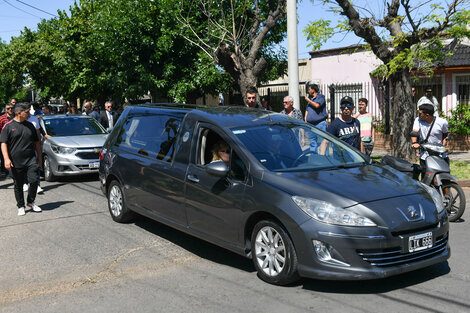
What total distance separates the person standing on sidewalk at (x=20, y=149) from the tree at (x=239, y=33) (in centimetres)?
674

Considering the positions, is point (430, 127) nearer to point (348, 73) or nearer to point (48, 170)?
point (48, 170)

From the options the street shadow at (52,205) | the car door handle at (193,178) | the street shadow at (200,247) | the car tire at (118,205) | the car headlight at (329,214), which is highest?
the car door handle at (193,178)

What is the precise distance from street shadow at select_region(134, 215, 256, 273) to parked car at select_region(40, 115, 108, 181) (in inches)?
180

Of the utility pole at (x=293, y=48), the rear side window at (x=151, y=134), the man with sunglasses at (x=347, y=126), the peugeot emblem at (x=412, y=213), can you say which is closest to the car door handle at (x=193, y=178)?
the rear side window at (x=151, y=134)

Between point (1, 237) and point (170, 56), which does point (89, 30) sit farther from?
point (1, 237)

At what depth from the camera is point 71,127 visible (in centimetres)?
1331

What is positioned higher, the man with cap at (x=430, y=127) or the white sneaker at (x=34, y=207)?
the man with cap at (x=430, y=127)

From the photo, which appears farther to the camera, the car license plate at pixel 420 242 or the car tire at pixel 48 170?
the car tire at pixel 48 170

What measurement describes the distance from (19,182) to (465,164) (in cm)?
1012

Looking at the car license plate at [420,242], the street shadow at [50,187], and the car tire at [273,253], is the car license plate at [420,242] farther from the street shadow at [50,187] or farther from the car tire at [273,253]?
the street shadow at [50,187]

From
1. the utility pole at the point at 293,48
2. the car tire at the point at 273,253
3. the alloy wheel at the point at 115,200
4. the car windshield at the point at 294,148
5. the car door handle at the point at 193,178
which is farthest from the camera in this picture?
the utility pole at the point at 293,48

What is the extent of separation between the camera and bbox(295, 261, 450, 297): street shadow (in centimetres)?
491

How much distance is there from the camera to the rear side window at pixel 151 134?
21.7 feet

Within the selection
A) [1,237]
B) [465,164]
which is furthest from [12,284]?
[465,164]
